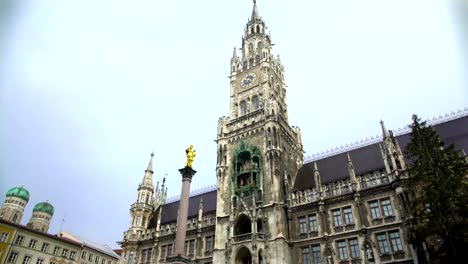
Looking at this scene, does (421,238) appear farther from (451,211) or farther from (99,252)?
(99,252)

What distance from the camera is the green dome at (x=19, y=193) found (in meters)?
87.8

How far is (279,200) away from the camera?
36094mm

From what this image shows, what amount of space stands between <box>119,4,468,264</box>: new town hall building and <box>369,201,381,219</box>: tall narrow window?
0.34ft

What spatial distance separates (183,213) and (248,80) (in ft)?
93.6

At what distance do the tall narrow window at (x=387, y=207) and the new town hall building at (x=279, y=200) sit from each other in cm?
10

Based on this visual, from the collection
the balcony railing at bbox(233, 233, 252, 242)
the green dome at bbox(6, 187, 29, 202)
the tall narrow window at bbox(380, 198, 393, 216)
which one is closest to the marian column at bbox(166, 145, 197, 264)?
the balcony railing at bbox(233, 233, 252, 242)

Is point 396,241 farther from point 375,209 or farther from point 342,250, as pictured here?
point 342,250

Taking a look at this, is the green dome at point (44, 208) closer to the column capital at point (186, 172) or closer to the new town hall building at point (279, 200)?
the new town hall building at point (279, 200)

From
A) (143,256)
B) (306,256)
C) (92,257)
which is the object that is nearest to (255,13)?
(306,256)

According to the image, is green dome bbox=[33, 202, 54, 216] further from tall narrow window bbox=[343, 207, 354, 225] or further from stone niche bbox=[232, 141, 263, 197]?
tall narrow window bbox=[343, 207, 354, 225]

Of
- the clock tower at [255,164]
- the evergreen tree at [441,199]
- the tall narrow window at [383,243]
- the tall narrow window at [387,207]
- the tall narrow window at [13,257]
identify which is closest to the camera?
the evergreen tree at [441,199]

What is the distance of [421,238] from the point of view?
21844 mm

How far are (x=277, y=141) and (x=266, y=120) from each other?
11.1 ft

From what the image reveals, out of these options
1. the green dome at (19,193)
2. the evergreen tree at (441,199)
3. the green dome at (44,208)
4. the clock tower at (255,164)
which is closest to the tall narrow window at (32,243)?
the clock tower at (255,164)
